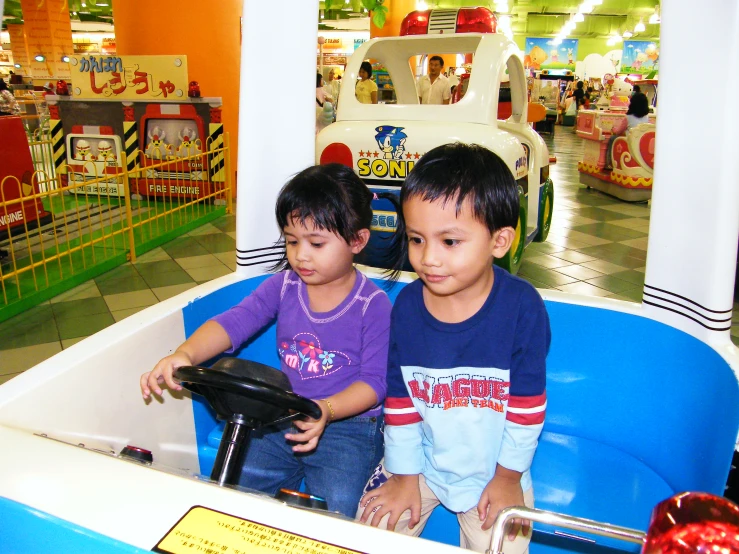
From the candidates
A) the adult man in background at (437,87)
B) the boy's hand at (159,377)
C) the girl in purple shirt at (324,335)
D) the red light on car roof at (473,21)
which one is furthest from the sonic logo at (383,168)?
the adult man in background at (437,87)

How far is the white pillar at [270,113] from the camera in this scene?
147 cm

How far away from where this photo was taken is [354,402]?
116 cm

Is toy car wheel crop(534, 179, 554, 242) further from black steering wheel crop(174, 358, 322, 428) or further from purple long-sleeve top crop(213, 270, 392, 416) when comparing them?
black steering wheel crop(174, 358, 322, 428)

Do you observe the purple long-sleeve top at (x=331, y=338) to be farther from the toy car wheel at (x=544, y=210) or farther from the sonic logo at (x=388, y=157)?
the toy car wheel at (x=544, y=210)

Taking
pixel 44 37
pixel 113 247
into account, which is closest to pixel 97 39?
pixel 44 37

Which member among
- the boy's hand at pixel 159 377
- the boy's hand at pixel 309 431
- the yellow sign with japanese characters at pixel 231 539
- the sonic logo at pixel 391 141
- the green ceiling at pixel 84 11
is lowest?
the boy's hand at pixel 309 431

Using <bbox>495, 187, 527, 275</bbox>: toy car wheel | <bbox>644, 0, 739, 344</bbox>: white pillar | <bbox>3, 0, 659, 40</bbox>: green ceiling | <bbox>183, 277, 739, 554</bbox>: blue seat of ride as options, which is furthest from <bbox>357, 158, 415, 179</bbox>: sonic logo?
<bbox>3, 0, 659, 40</bbox>: green ceiling

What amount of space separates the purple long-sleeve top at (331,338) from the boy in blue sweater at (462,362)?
0.11 m

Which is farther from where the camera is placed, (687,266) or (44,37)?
(44,37)

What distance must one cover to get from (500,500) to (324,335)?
0.50 m

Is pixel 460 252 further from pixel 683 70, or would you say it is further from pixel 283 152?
pixel 283 152

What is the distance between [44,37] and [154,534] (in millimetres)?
16668

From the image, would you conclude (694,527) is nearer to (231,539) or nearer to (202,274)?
(231,539)

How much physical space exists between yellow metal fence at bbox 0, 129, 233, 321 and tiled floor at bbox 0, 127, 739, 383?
0.10 meters
